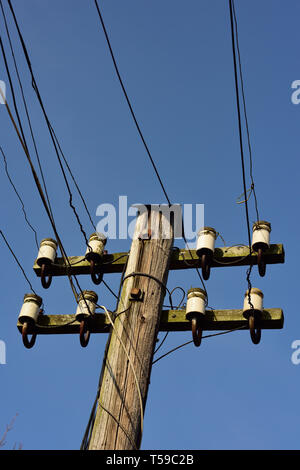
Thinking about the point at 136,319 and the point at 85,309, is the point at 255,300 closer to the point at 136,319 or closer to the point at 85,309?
the point at 136,319

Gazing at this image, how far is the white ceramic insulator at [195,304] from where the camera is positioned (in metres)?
6.46

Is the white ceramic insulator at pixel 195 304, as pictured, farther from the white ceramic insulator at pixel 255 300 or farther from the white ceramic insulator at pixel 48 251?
the white ceramic insulator at pixel 48 251

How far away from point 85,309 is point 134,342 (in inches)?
36.1

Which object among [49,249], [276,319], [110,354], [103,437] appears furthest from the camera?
[49,249]

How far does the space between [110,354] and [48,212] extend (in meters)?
1.19

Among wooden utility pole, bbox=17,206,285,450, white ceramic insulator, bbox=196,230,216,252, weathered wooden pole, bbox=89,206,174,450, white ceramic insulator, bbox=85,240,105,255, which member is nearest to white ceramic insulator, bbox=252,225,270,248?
wooden utility pole, bbox=17,206,285,450

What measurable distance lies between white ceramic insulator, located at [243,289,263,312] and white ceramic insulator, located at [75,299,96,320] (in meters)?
1.30

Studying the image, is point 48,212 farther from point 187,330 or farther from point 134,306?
point 187,330

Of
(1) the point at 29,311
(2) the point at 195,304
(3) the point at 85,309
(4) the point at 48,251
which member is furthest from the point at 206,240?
(1) the point at 29,311

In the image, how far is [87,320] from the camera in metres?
6.59

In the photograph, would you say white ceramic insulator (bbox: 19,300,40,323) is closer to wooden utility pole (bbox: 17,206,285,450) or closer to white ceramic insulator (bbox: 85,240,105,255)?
wooden utility pole (bbox: 17,206,285,450)

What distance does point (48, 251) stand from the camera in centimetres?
741

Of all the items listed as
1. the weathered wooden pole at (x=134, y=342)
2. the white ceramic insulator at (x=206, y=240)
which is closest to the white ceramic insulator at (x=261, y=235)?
the white ceramic insulator at (x=206, y=240)

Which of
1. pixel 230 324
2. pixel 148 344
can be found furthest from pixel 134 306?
pixel 230 324
